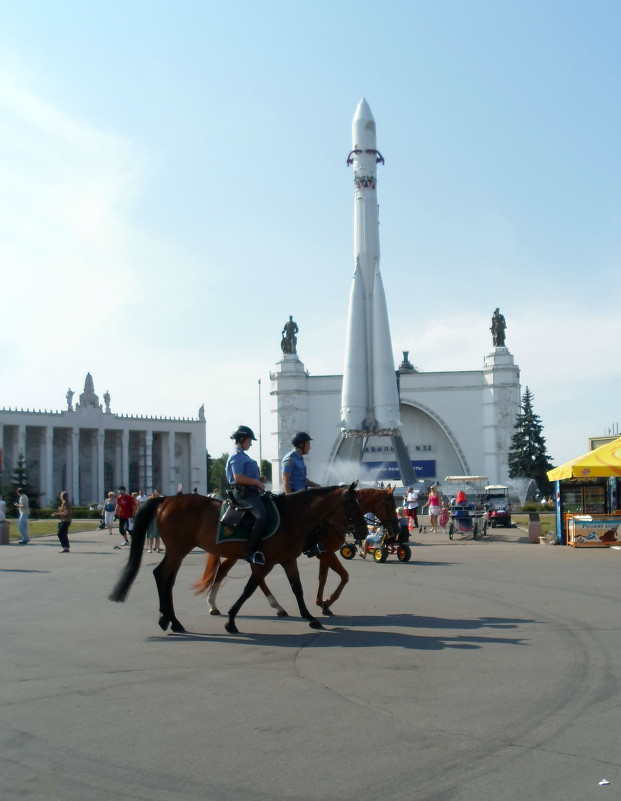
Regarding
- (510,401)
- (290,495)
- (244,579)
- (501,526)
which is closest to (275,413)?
(510,401)

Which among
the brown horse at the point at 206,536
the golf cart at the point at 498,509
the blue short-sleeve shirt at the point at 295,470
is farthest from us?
the golf cart at the point at 498,509

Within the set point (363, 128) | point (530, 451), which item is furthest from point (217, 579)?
point (530, 451)

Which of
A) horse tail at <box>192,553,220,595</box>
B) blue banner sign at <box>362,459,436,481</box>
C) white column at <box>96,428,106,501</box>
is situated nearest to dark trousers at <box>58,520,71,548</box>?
horse tail at <box>192,553,220,595</box>

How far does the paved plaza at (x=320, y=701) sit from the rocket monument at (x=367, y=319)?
155 ft

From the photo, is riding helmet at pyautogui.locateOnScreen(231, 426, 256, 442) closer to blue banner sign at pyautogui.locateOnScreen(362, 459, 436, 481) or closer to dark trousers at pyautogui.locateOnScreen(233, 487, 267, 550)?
dark trousers at pyautogui.locateOnScreen(233, 487, 267, 550)

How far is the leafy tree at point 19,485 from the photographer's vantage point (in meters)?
73.2

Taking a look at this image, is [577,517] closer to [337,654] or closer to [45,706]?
[337,654]

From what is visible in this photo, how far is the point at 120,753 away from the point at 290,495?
4881 millimetres

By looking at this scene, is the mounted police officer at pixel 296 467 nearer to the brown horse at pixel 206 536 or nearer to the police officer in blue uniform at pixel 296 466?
the police officer in blue uniform at pixel 296 466

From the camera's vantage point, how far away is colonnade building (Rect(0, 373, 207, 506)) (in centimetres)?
8581

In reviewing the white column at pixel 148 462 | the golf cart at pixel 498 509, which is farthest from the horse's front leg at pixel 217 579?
the white column at pixel 148 462

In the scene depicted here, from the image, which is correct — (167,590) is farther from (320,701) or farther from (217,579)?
(320,701)

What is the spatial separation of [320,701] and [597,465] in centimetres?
1728

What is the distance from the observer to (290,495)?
971cm
